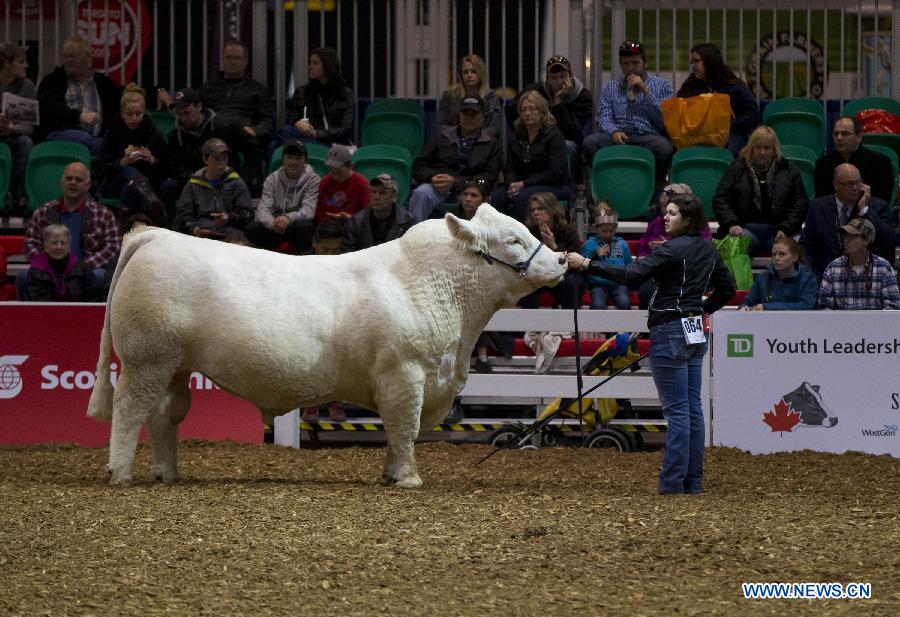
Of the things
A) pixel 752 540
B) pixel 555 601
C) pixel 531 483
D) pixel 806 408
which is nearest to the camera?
pixel 555 601

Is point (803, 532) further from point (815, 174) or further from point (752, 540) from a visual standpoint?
point (815, 174)

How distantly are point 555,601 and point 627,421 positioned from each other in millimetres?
6522

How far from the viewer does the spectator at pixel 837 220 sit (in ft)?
44.3

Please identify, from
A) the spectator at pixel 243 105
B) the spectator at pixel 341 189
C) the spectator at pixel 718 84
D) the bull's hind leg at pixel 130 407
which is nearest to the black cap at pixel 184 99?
the spectator at pixel 243 105

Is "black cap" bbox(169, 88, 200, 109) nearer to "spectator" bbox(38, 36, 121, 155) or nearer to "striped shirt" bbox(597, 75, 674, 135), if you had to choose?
"spectator" bbox(38, 36, 121, 155)

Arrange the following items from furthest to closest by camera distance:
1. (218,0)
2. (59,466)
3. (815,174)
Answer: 1. (218,0)
2. (815,174)
3. (59,466)

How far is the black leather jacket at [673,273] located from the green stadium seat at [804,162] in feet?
19.5

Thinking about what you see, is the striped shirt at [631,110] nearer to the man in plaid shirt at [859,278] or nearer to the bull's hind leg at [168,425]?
the man in plaid shirt at [859,278]

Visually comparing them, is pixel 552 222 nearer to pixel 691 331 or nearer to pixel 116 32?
pixel 691 331

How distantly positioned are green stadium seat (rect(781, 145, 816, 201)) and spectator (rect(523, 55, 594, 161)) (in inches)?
82.7

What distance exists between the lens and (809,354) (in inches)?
463

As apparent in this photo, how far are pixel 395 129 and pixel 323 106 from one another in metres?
0.97

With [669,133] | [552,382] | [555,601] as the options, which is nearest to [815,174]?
[669,133]

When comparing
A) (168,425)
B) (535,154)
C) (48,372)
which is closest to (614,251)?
(535,154)
